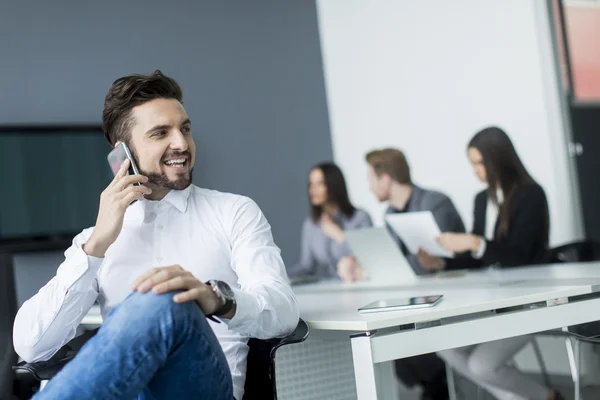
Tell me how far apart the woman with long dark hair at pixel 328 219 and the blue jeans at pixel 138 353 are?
→ 326 cm

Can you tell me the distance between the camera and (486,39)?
5137 mm

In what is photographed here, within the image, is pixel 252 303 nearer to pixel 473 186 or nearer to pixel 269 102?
pixel 473 186

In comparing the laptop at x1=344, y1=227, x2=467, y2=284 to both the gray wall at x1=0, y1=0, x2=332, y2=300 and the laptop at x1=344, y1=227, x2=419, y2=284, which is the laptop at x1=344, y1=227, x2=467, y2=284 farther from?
the gray wall at x1=0, y1=0, x2=332, y2=300

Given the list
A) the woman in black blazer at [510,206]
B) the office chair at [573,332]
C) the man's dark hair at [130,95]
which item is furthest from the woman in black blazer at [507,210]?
the man's dark hair at [130,95]

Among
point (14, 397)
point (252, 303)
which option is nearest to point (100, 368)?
point (252, 303)

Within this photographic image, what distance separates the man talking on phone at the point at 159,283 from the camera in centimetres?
149

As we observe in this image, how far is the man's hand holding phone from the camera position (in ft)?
6.36

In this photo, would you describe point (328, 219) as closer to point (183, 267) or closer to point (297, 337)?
point (183, 267)

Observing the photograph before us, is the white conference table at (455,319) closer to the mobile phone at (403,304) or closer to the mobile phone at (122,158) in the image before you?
the mobile phone at (403,304)

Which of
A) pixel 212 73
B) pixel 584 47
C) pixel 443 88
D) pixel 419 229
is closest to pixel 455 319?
pixel 419 229

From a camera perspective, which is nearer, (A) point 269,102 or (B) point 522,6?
(B) point 522,6

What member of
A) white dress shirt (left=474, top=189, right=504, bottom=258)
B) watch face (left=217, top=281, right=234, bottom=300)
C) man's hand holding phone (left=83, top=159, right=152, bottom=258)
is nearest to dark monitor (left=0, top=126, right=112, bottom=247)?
white dress shirt (left=474, top=189, right=504, bottom=258)

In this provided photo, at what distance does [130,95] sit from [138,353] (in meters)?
0.91

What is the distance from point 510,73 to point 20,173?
127 inches
